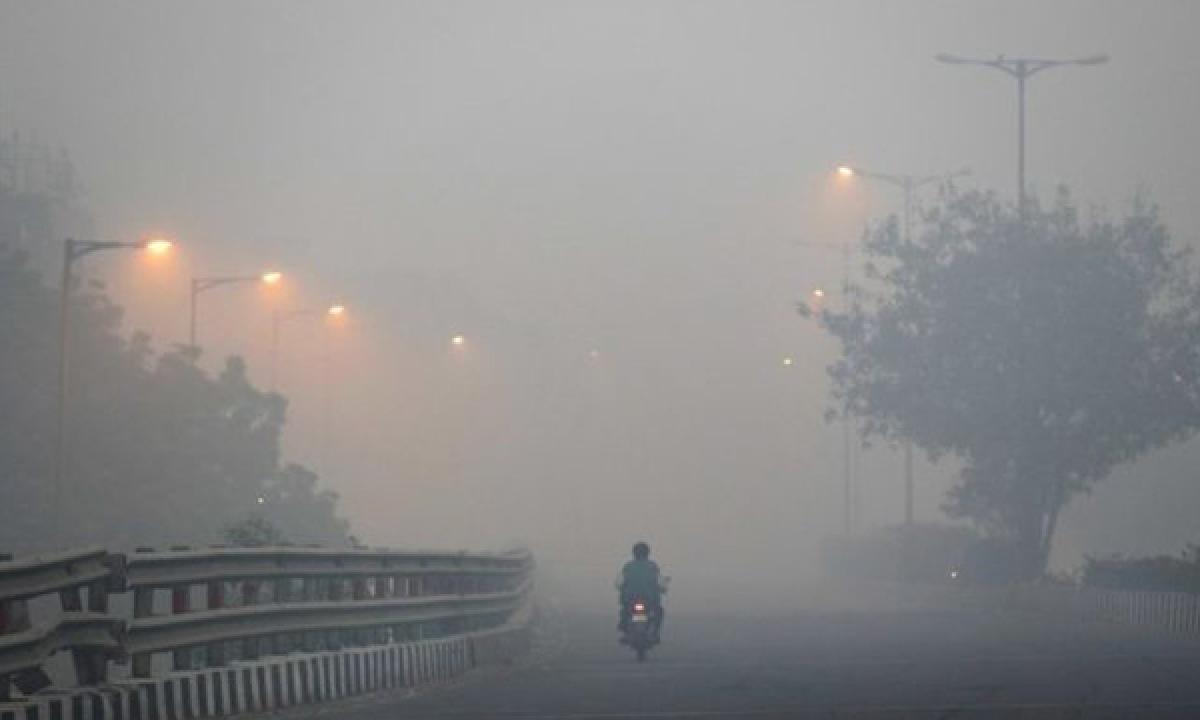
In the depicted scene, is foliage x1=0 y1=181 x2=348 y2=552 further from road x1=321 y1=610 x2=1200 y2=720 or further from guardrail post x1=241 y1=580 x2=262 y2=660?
guardrail post x1=241 y1=580 x2=262 y2=660

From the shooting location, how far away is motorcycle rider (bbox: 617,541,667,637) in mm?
33094

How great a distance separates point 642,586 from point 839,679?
10066 mm

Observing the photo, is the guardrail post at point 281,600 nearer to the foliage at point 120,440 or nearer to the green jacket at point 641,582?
the green jacket at point 641,582

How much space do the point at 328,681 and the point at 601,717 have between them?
3289 mm

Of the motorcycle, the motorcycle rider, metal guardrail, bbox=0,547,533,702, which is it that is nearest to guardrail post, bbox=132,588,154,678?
metal guardrail, bbox=0,547,533,702

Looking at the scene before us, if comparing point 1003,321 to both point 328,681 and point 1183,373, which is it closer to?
point 1183,373

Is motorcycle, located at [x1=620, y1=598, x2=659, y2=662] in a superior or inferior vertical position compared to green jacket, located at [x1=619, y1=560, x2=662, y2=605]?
inferior

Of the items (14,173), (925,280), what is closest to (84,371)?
(925,280)

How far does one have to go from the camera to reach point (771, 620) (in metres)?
43.7

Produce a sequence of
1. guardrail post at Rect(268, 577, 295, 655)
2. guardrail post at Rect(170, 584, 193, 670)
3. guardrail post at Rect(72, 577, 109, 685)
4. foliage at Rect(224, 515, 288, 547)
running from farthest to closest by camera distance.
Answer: foliage at Rect(224, 515, 288, 547)
guardrail post at Rect(268, 577, 295, 655)
guardrail post at Rect(170, 584, 193, 670)
guardrail post at Rect(72, 577, 109, 685)

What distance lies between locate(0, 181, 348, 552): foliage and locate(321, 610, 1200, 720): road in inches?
846

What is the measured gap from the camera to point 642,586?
1345 inches

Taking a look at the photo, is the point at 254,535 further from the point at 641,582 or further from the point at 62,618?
the point at 62,618

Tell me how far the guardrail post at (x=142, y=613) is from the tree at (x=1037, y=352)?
4276 cm
